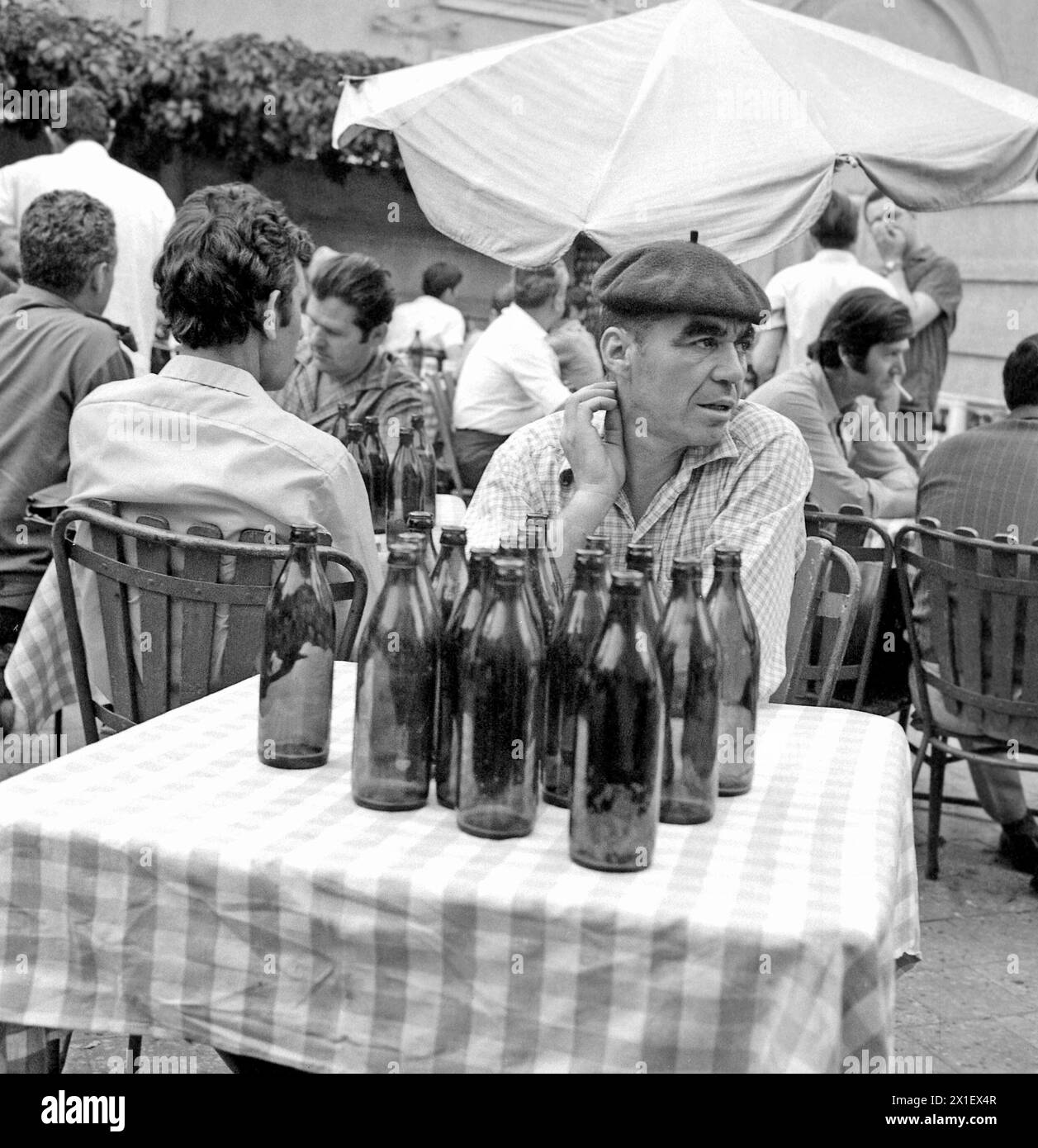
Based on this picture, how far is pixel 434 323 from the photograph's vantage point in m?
9.99

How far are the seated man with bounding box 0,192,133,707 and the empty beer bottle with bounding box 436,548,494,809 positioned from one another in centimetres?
243

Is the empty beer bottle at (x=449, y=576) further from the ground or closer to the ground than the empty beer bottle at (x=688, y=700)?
further from the ground

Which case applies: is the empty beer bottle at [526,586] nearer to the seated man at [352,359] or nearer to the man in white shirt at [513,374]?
the seated man at [352,359]

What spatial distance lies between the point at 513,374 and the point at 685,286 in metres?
4.27

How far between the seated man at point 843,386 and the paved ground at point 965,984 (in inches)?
46.3

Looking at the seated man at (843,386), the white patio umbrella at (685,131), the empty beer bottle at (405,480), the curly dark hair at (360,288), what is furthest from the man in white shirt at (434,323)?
the empty beer bottle at (405,480)

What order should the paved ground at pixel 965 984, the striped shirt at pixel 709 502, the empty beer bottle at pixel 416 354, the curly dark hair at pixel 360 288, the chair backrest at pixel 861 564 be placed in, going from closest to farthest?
the striped shirt at pixel 709 502
the paved ground at pixel 965 984
the chair backrest at pixel 861 564
the curly dark hair at pixel 360 288
the empty beer bottle at pixel 416 354

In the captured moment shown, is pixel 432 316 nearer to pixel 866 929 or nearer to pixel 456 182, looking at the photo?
pixel 456 182

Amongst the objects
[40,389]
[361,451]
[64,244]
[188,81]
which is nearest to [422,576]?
[361,451]

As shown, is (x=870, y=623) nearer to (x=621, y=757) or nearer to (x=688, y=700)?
(x=688, y=700)

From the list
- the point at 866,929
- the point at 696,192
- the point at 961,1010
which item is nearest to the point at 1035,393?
the point at 696,192

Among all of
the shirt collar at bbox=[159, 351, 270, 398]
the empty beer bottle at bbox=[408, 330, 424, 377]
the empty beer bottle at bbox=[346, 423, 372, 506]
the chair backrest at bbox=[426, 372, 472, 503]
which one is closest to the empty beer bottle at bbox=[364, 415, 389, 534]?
the empty beer bottle at bbox=[346, 423, 372, 506]

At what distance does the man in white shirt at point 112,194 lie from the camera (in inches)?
228

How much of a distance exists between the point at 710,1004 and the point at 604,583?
532 millimetres
